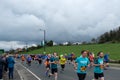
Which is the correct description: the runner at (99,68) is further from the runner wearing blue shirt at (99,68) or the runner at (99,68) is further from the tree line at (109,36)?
the tree line at (109,36)

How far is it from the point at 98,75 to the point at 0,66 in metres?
6.23

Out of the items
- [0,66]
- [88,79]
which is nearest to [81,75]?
[0,66]

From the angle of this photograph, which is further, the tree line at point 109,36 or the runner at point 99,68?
the tree line at point 109,36

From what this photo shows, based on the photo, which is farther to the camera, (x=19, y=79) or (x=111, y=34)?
(x=111, y=34)

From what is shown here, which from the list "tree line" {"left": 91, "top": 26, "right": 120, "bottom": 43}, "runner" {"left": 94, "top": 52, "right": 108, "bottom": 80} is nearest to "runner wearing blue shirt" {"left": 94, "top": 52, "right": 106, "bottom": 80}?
"runner" {"left": 94, "top": 52, "right": 108, "bottom": 80}

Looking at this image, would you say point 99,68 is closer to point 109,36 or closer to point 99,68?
point 99,68

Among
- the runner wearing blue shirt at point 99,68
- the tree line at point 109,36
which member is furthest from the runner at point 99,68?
the tree line at point 109,36

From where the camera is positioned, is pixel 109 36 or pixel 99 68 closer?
pixel 99 68

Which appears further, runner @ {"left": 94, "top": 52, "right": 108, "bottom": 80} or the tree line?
the tree line

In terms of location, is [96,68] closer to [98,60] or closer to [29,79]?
[98,60]

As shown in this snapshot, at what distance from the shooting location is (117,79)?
880 inches

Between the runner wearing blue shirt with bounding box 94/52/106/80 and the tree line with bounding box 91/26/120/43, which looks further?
the tree line with bounding box 91/26/120/43

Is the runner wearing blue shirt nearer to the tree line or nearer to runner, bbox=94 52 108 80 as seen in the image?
runner, bbox=94 52 108 80

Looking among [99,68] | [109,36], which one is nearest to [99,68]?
[99,68]
